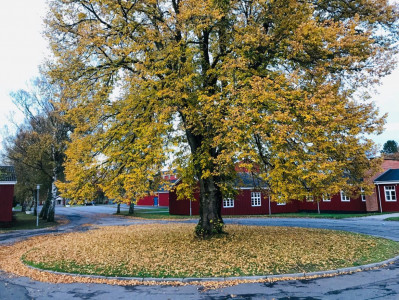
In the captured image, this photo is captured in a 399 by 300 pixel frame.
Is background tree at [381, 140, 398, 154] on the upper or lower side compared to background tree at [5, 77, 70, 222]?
upper

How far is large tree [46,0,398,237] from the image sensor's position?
33.0 ft

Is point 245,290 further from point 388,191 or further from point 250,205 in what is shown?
point 388,191

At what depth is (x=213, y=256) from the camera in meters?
10.8

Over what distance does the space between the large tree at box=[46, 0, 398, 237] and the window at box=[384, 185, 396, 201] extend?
22.5 m

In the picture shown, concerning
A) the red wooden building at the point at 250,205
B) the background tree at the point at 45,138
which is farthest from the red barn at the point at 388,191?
the background tree at the point at 45,138

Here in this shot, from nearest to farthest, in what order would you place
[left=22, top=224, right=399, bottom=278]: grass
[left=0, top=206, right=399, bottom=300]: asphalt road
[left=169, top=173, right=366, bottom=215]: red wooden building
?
[left=0, top=206, right=399, bottom=300]: asphalt road
[left=22, top=224, right=399, bottom=278]: grass
[left=169, top=173, right=366, bottom=215]: red wooden building

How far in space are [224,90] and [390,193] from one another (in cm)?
2866

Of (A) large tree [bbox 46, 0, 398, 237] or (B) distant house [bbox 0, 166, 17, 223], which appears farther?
(B) distant house [bbox 0, 166, 17, 223]

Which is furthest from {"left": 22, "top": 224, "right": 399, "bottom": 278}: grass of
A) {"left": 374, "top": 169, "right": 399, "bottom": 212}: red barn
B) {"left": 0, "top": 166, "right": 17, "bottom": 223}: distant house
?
{"left": 374, "top": 169, "right": 399, "bottom": 212}: red barn

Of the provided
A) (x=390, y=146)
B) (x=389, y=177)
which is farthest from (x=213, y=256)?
(x=390, y=146)

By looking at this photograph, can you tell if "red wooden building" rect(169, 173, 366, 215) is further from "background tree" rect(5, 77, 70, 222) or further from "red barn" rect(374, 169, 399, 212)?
"background tree" rect(5, 77, 70, 222)

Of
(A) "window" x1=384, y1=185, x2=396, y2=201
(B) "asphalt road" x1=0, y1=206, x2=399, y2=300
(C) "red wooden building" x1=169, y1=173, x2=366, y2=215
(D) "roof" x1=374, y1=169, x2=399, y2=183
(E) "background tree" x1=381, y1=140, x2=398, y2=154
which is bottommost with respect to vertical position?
(B) "asphalt road" x1=0, y1=206, x2=399, y2=300

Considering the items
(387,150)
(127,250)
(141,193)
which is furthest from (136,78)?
(387,150)

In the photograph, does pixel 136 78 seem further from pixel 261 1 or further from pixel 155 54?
pixel 261 1
